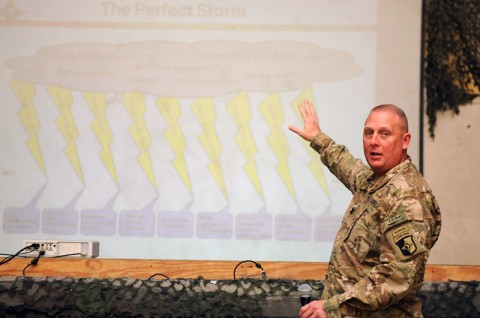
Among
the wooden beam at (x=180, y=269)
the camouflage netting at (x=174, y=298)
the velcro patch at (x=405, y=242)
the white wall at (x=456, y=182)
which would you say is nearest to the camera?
the velcro patch at (x=405, y=242)

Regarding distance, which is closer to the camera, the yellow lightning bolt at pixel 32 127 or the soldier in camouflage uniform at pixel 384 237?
the soldier in camouflage uniform at pixel 384 237

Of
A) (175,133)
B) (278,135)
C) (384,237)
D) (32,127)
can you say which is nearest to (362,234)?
(384,237)

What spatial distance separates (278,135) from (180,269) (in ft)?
5.21

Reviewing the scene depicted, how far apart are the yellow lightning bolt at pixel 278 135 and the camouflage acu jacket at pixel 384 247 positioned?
2022mm

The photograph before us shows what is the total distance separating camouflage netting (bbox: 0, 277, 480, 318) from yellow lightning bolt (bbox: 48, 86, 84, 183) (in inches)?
61.3

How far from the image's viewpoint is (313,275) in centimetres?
347

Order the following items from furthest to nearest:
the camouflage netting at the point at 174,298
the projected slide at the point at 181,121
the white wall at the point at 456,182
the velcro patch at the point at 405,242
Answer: the white wall at the point at 456,182, the projected slide at the point at 181,121, the camouflage netting at the point at 174,298, the velcro patch at the point at 405,242

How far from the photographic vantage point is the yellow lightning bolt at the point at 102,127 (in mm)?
4863

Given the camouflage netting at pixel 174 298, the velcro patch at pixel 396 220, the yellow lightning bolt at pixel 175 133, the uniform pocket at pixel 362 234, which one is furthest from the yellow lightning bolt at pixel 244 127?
the velcro patch at pixel 396 220

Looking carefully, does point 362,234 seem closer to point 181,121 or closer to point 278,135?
point 278,135

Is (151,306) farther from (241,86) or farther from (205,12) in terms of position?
(205,12)

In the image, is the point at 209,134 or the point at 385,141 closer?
the point at 385,141

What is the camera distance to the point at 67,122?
489 centimetres

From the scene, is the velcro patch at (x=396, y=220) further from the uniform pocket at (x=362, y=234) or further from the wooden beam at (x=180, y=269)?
the wooden beam at (x=180, y=269)
